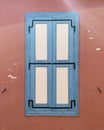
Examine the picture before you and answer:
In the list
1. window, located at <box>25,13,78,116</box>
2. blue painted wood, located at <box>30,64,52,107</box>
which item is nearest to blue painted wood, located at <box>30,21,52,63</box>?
window, located at <box>25,13,78,116</box>

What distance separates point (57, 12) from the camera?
14.1ft

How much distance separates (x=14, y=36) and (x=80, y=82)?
1.23 metres

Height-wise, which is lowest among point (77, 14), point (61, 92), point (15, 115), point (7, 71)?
point (15, 115)

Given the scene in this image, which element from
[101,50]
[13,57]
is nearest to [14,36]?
[13,57]

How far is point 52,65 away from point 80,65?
424mm

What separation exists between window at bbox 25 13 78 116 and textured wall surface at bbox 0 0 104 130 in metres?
0.09

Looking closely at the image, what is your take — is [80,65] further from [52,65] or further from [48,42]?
[48,42]

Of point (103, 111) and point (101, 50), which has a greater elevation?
point (101, 50)

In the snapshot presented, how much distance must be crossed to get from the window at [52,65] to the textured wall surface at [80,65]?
9cm

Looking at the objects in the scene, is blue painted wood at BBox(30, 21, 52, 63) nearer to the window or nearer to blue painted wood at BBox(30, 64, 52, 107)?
the window

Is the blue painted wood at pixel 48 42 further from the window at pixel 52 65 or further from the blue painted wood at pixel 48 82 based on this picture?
the blue painted wood at pixel 48 82

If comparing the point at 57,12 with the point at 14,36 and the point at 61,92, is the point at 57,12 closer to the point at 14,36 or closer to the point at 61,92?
the point at 14,36

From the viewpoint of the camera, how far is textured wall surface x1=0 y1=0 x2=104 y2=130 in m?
4.23

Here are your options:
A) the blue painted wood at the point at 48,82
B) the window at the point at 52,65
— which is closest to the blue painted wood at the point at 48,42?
the window at the point at 52,65
